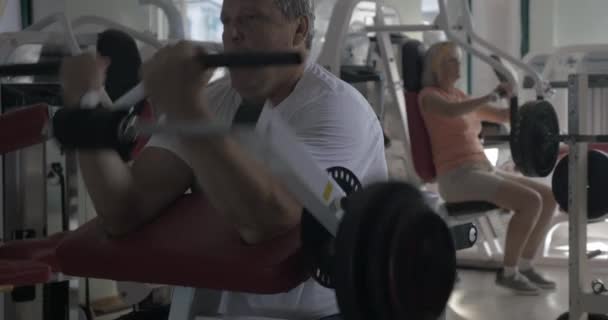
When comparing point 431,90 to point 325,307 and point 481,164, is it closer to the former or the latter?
point 481,164

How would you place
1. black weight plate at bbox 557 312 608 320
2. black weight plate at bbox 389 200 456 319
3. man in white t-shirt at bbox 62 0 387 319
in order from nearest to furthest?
black weight plate at bbox 389 200 456 319
man in white t-shirt at bbox 62 0 387 319
black weight plate at bbox 557 312 608 320

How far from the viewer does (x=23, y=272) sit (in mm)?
1498

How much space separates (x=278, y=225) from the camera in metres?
1.12

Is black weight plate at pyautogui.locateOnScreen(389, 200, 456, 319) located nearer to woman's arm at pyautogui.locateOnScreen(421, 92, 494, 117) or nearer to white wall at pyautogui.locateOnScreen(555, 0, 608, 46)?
woman's arm at pyautogui.locateOnScreen(421, 92, 494, 117)

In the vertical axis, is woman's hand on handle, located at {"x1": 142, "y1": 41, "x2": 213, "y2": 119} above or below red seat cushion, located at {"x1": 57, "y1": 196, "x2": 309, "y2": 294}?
above

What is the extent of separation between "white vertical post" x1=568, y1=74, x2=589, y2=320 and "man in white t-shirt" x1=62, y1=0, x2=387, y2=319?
1.38m

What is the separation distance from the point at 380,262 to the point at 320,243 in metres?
0.13

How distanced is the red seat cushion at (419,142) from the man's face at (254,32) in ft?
7.50

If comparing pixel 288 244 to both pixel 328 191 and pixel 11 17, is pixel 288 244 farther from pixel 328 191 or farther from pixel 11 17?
pixel 11 17

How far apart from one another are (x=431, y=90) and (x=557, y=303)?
105 cm

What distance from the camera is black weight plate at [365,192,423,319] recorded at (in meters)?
0.89

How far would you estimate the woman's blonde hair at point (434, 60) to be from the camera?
3469 millimetres

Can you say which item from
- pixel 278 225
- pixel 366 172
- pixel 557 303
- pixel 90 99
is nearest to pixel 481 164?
pixel 557 303

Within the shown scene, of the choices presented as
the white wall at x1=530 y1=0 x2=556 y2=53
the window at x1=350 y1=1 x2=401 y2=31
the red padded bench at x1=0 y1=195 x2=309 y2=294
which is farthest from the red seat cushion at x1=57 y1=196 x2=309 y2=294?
the white wall at x1=530 y1=0 x2=556 y2=53
